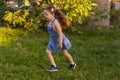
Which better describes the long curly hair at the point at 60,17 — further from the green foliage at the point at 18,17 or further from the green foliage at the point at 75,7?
the green foliage at the point at 18,17

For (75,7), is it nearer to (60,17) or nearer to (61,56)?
(61,56)

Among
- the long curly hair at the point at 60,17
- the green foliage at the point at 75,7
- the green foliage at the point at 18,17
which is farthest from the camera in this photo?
the green foliage at the point at 18,17

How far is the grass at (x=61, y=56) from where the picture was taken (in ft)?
19.7

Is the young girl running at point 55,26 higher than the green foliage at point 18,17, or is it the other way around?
the young girl running at point 55,26

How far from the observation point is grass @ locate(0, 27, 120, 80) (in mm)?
6000

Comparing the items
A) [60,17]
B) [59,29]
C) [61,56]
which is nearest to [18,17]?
[61,56]

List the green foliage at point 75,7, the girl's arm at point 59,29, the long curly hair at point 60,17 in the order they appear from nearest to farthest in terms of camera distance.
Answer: the girl's arm at point 59,29 → the long curly hair at point 60,17 → the green foliage at point 75,7

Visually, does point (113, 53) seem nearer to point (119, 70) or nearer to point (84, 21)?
point (119, 70)

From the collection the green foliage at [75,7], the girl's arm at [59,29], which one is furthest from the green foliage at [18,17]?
the girl's arm at [59,29]

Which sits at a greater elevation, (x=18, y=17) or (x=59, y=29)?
(x=59, y=29)

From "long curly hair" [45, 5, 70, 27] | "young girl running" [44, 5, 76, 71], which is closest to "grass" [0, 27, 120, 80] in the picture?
"young girl running" [44, 5, 76, 71]

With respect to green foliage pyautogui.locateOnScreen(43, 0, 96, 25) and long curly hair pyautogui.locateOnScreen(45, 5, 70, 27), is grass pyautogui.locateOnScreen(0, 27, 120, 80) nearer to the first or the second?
green foliage pyautogui.locateOnScreen(43, 0, 96, 25)

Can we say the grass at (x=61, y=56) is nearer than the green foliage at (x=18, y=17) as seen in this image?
Yes

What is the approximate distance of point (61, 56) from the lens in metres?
6.98
